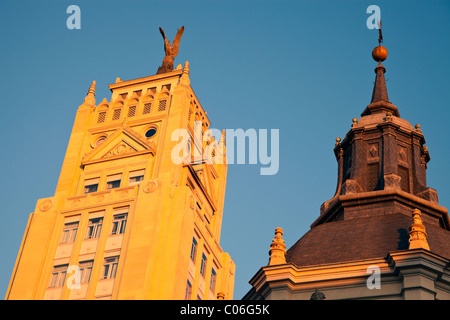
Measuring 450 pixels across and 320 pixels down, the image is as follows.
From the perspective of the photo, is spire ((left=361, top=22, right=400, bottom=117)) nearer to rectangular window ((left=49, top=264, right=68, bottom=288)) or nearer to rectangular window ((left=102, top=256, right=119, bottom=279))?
rectangular window ((left=102, top=256, right=119, bottom=279))

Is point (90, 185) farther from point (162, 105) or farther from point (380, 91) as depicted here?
point (380, 91)

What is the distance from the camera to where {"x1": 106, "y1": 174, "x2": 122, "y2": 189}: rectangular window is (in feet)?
202

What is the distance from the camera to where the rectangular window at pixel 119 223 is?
57938 millimetres

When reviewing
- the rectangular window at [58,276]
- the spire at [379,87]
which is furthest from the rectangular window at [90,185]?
the spire at [379,87]

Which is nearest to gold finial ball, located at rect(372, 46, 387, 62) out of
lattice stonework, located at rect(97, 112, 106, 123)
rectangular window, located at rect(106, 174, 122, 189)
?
lattice stonework, located at rect(97, 112, 106, 123)

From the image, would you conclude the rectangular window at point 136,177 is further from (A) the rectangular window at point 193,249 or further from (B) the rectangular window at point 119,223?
(A) the rectangular window at point 193,249

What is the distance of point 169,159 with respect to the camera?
60656mm

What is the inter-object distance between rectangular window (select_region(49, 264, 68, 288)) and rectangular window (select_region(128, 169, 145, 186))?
22.3 ft

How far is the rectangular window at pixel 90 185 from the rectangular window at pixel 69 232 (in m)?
2.88
